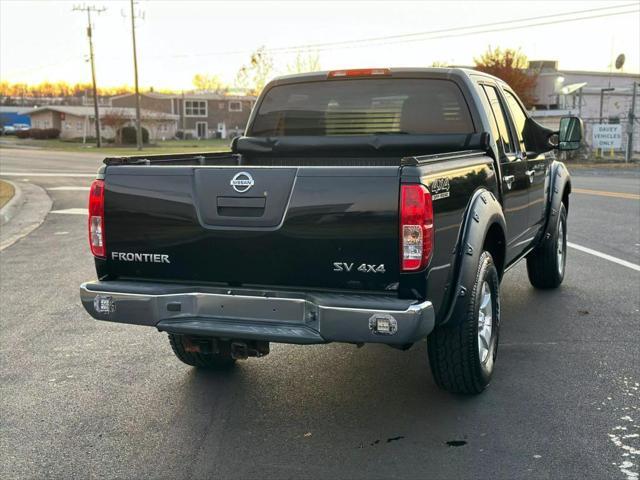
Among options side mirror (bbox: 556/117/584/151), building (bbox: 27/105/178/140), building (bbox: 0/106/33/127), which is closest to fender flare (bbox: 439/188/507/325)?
side mirror (bbox: 556/117/584/151)

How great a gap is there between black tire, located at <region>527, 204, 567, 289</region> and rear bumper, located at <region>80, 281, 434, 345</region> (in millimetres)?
3851

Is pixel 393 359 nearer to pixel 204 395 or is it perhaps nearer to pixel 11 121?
pixel 204 395

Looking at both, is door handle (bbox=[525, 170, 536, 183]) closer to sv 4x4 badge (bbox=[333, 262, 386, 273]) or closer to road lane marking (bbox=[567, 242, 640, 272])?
sv 4x4 badge (bbox=[333, 262, 386, 273])

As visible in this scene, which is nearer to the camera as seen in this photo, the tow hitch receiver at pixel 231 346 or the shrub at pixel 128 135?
the tow hitch receiver at pixel 231 346

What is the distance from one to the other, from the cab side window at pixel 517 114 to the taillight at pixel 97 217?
3525 millimetres

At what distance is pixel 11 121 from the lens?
120 m

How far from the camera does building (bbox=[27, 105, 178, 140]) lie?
82.6 metres

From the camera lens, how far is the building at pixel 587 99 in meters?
34.0

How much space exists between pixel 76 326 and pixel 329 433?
122 inches

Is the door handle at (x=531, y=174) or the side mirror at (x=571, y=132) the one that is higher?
the side mirror at (x=571, y=132)

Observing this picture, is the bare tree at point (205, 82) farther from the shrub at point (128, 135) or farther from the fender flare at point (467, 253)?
the fender flare at point (467, 253)

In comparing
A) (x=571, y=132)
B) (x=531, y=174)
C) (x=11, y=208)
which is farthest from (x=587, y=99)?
(x=531, y=174)

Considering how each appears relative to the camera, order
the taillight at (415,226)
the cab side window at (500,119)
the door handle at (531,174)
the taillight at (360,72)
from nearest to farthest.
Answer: the taillight at (415,226), the taillight at (360,72), the cab side window at (500,119), the door handle at (531,174)

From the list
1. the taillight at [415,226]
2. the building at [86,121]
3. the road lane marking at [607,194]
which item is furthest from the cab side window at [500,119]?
the building at [86,121]
